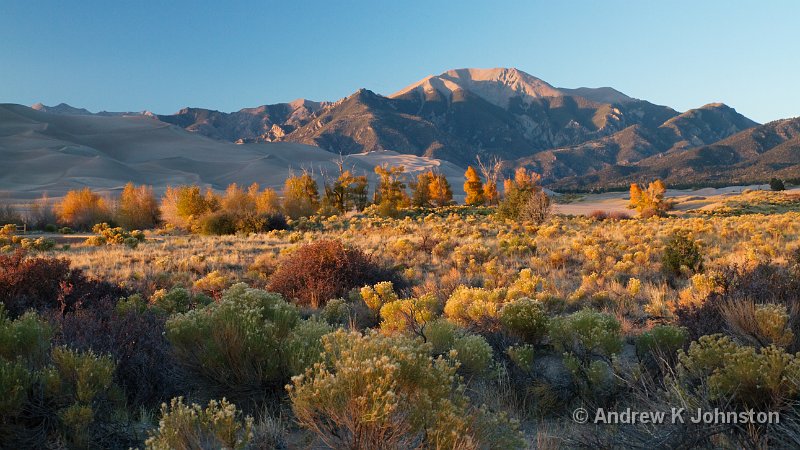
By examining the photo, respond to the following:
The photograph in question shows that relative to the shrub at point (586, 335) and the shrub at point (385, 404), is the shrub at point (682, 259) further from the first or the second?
the shrub at point (385, 404)

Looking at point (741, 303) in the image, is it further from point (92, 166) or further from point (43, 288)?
point (92, 166)

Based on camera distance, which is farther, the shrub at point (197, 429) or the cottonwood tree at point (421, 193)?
the cottonwood tree at point (421, 193)

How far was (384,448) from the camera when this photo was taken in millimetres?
2787

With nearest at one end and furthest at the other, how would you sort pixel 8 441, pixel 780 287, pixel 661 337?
pixel 8 441
pixel 661 337
pixel 780 287

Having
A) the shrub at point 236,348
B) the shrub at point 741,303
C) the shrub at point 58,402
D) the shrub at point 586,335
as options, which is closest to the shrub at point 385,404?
the shrub at point 236,348

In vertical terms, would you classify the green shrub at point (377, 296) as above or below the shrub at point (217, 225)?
above

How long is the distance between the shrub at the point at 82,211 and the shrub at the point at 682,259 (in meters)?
46.9

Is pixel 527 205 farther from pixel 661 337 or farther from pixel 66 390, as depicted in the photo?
pixel 66 390

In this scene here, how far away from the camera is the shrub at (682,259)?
11461 mm

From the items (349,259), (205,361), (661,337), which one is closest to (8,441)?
(205,361)

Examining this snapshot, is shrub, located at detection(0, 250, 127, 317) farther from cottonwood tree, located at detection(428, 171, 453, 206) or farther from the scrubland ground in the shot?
cottonwood tree, located at detection(428, 171, 453, 206)

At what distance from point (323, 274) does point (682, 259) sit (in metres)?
8.31

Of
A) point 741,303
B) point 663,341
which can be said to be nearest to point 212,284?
point 663,341

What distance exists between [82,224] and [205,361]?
157 feet
